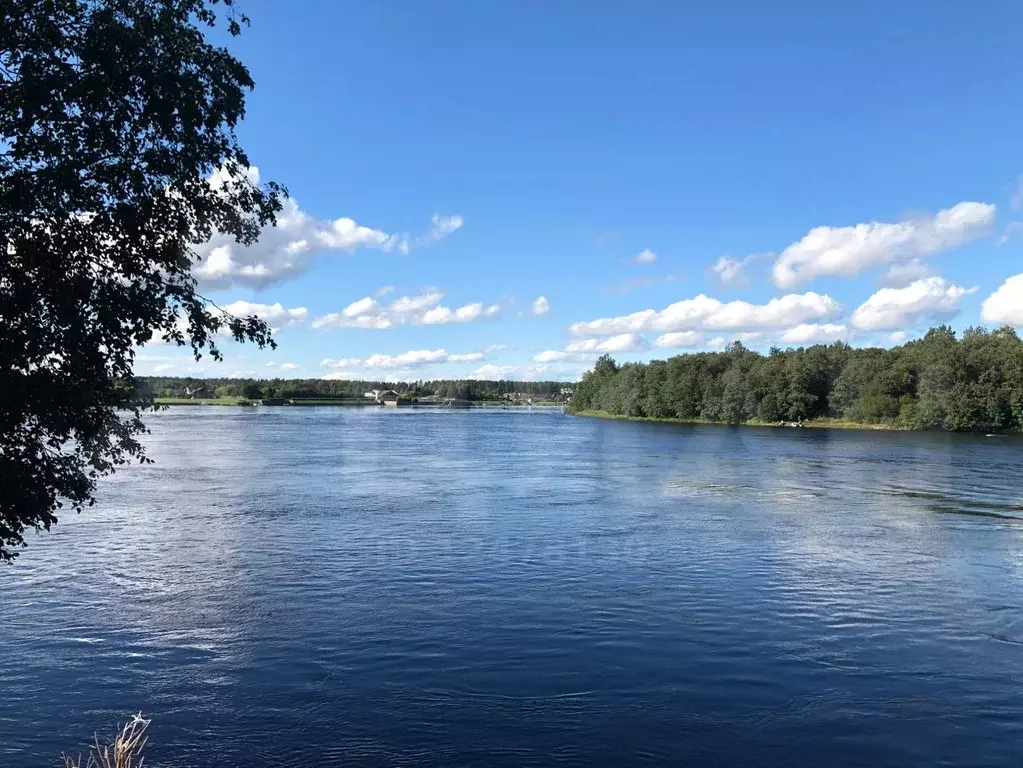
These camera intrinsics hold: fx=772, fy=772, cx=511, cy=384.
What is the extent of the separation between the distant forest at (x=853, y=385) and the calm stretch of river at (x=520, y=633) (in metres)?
87.0

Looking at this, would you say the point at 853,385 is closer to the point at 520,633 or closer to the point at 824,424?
the point at 824,424

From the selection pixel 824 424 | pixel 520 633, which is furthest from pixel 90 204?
pixel 824 424

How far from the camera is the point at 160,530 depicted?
95.3 ft

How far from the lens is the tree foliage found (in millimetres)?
9477

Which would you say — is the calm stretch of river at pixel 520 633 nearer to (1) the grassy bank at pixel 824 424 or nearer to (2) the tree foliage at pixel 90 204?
(2) the tree foliage at pixel 90 204

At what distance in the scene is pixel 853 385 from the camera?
129875mm

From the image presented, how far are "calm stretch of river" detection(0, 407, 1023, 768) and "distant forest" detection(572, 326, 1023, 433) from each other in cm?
8701

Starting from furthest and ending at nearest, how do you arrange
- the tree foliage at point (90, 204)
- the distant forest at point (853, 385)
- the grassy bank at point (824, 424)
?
the grassy bank at point (824, 424) → the distant forest at point (853, 385) → the tree foliage at point (90, 204)

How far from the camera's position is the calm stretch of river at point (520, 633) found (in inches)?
484

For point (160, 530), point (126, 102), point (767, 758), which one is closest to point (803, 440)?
point (160, 530)

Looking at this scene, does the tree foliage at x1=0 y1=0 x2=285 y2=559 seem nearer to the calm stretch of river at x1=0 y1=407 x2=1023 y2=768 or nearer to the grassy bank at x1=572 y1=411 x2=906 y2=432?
the calm stretch of river at x1=0 y1=407 x2=1023 y2=768

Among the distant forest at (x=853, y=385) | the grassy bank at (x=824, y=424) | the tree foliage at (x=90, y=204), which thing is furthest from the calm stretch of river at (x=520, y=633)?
the grassy bank at (x=824, y=424)

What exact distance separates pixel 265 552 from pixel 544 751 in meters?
15.8

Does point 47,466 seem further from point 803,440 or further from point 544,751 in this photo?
point 803,440
